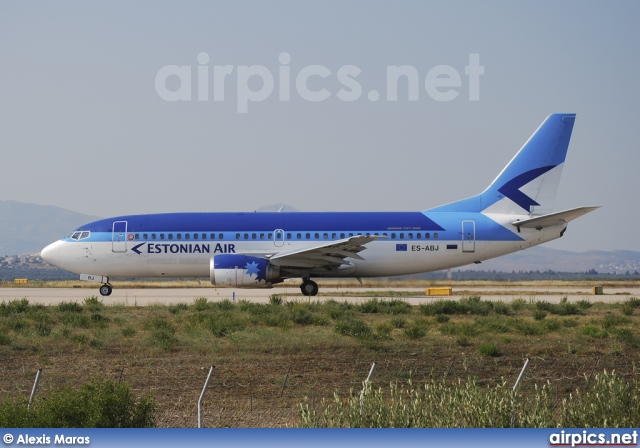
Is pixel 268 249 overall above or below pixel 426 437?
above

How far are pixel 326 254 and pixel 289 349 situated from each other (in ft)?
47.1

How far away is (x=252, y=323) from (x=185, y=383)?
29.3 ft

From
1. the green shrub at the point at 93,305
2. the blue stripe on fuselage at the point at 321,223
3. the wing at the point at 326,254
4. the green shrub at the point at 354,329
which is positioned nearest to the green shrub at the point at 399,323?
the green shrub at the point at 354,329

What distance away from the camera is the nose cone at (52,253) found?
3738 centimetres

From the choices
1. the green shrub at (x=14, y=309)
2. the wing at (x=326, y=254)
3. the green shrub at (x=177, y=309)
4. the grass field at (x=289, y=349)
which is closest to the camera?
the grass field at (x=289, y=349)

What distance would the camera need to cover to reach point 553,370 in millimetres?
18266

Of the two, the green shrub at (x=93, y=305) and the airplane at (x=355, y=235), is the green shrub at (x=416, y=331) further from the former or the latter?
the green shrub at (x=93, y=305)

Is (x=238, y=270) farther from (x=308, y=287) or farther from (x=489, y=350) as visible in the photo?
(x=489, y=350)

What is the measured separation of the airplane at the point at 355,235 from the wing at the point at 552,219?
0.23 feet

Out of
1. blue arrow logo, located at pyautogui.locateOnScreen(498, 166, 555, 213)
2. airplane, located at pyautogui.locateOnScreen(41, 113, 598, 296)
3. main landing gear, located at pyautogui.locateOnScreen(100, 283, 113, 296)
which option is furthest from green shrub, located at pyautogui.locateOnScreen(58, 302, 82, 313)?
blue arrow logo, located at pyautogui.locateOnScreen(498, 166, 555, 213)

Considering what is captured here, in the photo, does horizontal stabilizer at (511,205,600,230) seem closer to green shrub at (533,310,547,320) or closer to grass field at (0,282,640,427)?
grass field at (0,282,640,427)

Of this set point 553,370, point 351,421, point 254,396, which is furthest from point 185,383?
point 553,370

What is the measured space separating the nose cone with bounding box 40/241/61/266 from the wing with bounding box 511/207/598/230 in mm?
18972

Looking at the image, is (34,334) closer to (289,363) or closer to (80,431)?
(289,363)
